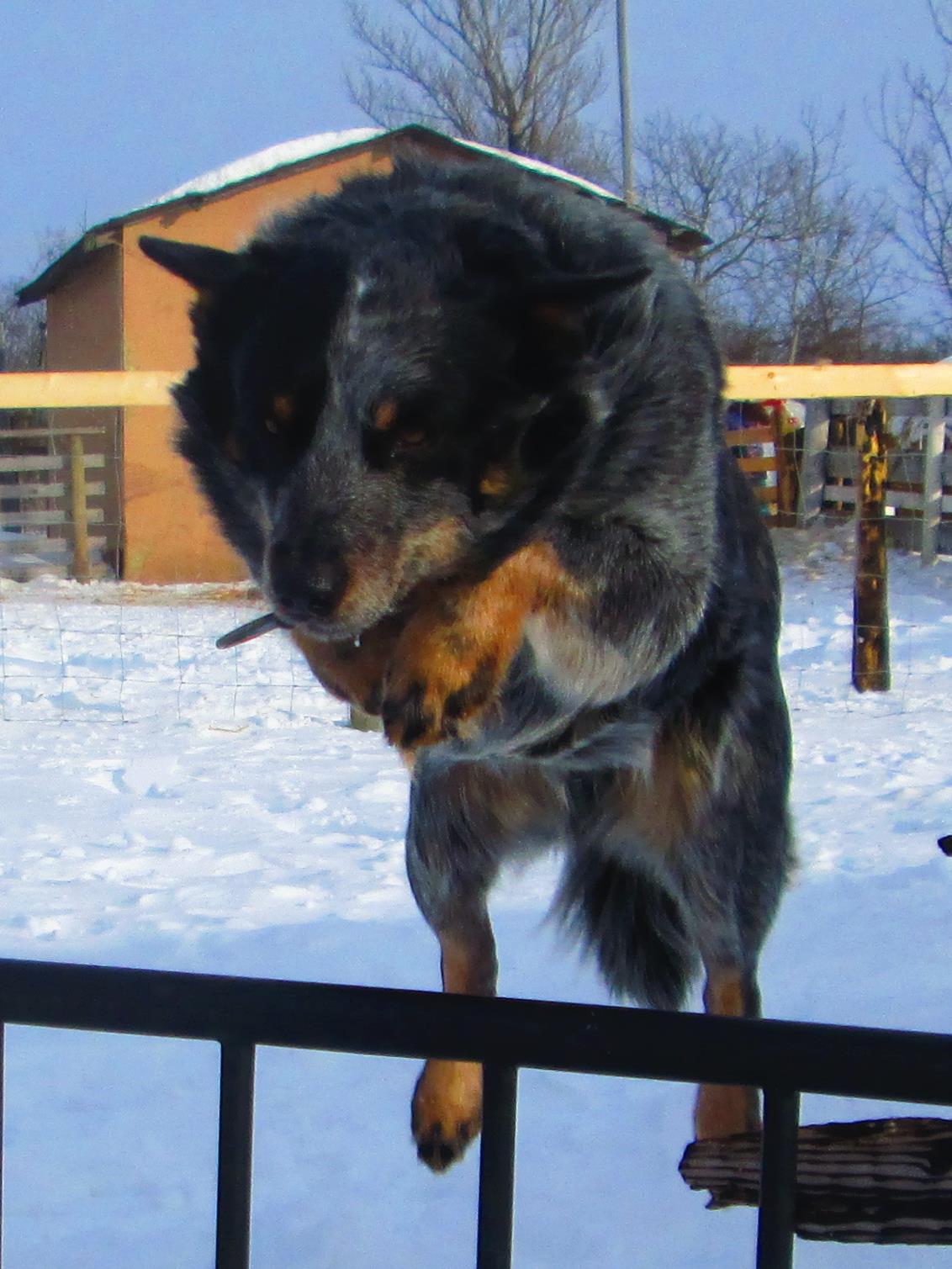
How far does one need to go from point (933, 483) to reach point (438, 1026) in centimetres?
1307

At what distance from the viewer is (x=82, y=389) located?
6535 mm

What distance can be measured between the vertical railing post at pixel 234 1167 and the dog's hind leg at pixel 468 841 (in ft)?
5.36

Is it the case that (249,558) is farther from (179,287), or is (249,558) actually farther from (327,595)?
(179,287)

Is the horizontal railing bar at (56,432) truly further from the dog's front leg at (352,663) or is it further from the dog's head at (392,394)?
the dog's front leg at (352,663)

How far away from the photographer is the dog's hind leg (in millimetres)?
2906

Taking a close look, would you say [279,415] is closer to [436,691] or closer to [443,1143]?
[436,691]

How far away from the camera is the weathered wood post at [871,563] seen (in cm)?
741

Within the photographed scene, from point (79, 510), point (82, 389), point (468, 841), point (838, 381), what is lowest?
point (468, 841)

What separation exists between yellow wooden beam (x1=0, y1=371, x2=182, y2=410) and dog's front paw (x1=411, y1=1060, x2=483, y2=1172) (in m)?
4.38

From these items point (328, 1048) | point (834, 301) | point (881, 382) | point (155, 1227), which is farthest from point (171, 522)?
point (834, 301)

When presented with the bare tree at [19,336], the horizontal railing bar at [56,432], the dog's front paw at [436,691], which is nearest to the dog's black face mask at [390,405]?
the dog's front paw at [436,691]

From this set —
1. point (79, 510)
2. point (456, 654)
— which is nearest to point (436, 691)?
point (456, 654)

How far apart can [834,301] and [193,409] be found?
3096cm

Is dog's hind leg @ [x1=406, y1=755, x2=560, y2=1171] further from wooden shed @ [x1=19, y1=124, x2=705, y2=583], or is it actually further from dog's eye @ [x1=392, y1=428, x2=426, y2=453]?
wooden shed @ [x1=19, y1=124, x2=705, y2=583]
